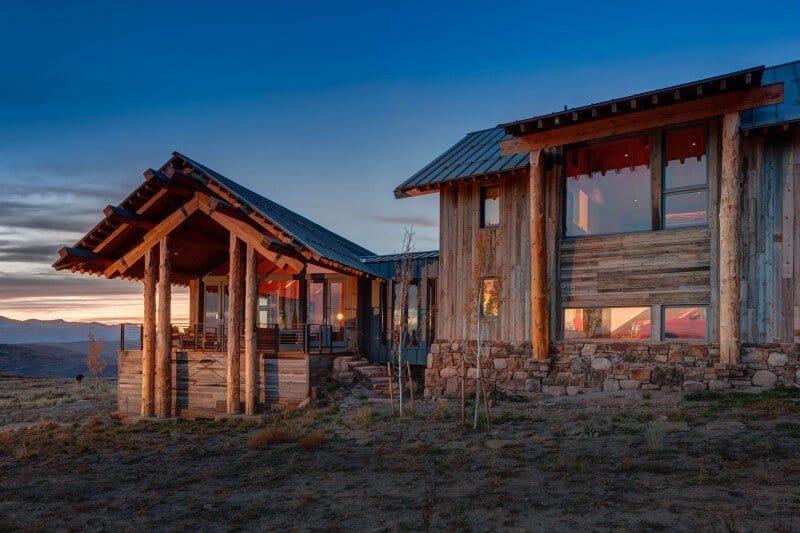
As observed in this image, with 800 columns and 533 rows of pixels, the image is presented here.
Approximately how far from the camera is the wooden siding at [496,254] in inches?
632

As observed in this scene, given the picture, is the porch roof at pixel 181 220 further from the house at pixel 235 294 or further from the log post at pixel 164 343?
the log post at pixel 164 343

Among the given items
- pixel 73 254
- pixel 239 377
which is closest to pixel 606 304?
pixel 239 377

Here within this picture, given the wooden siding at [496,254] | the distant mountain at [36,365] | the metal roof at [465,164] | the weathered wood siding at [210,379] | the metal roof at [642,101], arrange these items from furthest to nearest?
the distant mountain at [36,365] < the weathered wood siding at [210,379] < the metal roof at [465,164] < the wooden siding at [496,254] < the metal roof at [642,101]

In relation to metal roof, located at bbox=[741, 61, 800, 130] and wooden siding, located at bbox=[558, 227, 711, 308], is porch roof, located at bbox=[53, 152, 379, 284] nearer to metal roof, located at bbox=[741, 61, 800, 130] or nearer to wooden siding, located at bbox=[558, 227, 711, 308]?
wooden siding, located at bbox=[558, 227, 711, 308]

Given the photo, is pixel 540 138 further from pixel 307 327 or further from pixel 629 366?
pixel 307 327

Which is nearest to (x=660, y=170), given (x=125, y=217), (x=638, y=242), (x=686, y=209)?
(x=686, y=209)

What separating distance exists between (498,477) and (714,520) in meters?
3.03

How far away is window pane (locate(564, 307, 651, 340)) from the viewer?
14.5 metres

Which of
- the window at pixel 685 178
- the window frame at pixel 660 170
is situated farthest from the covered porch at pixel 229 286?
the window at pixel 685 178

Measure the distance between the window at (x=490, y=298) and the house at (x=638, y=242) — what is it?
0.28 feet

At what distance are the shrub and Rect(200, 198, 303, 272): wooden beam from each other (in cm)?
550

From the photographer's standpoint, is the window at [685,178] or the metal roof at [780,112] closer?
the metal roof at [780,112]

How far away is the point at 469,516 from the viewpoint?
722cm

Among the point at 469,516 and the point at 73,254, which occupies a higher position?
the point at 73,254
